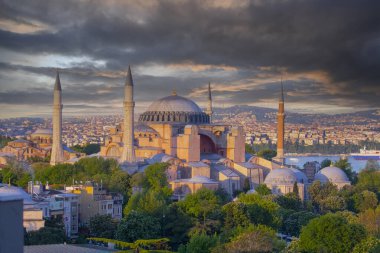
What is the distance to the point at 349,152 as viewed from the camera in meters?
81.4

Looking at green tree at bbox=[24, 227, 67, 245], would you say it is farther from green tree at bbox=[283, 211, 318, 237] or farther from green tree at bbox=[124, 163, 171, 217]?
green tree at bbox=[283, 211, 318, 237]

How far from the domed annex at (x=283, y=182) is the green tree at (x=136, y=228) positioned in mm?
9268

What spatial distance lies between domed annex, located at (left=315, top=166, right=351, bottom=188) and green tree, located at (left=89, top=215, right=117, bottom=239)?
12.1 metres

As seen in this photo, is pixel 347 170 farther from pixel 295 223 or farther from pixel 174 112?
pixel 295 223

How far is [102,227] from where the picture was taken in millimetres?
16766

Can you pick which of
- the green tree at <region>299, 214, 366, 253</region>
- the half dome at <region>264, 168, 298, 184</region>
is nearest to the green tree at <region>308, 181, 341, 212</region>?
the half dome at <region>264, 168, 298, 184</region>

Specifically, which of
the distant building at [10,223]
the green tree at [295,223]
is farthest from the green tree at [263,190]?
the distant building at [10,223]

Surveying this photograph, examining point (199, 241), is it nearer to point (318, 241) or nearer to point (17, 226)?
point (318, 241)

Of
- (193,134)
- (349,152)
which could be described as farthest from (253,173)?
(349,152)

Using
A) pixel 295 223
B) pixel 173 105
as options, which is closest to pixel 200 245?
pixel 295 223

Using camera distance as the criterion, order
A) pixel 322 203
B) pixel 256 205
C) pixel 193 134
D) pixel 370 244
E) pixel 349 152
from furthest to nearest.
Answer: pixel 349 152 → pixel 193 134 → pixel 322 203 → pixel 256 205 → pixel 370 244

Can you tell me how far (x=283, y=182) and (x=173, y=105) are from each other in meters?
6.82

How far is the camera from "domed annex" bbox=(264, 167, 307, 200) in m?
24.8

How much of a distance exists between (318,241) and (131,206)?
6371mm
